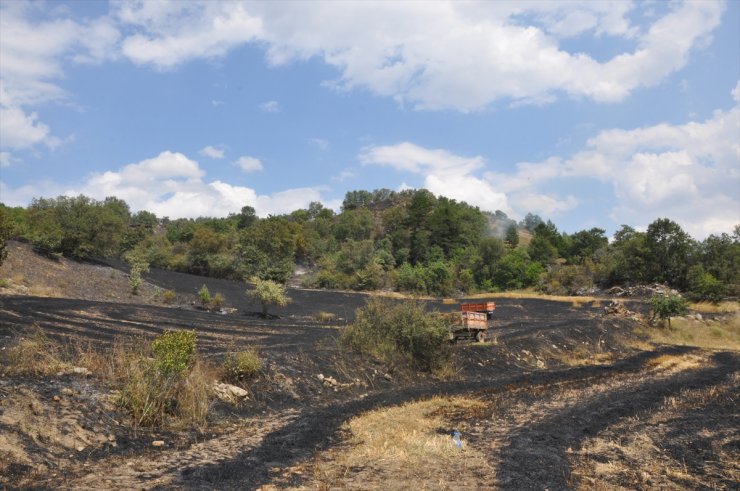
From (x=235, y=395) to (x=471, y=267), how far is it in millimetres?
65386

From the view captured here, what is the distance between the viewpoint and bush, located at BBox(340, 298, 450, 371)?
16016 mm

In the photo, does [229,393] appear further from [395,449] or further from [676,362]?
[676,362]

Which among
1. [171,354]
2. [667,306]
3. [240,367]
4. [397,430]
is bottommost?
[397,430]

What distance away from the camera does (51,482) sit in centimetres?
648

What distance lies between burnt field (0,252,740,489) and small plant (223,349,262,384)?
1.06ft

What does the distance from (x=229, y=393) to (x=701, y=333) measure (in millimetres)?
31791

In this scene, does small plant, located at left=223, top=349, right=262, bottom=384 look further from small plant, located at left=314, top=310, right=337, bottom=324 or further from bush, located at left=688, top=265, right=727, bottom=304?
bush, located at left=688, top=265, right=727, bottom=304

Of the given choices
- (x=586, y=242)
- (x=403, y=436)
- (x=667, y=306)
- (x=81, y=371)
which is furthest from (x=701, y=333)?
(x=586, y=242)

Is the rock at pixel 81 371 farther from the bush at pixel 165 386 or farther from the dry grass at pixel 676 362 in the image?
the dry grass at pixel 676 362

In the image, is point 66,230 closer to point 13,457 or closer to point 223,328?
point 223,328

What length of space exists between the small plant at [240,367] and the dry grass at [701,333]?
83.1 ft

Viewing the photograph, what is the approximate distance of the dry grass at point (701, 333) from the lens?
30.1 meters

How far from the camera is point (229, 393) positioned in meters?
11.3

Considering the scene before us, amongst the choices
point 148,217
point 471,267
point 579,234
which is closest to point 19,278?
point 471,267
